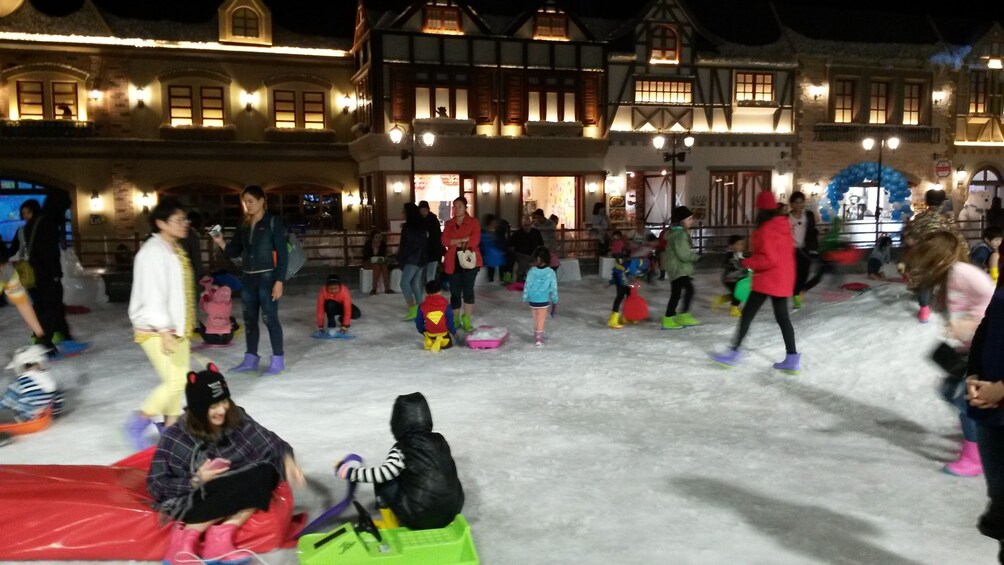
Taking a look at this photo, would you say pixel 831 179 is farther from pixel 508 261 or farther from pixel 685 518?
A: pixel 685 518

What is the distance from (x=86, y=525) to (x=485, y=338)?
561 centimetres

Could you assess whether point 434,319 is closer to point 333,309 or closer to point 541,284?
point 541,284

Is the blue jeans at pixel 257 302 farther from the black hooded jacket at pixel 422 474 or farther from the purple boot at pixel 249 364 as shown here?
the black hooded jacket at pixel 422 474

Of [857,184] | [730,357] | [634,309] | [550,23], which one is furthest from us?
[857,184]

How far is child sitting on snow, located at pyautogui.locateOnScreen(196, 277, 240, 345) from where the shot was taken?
905cm

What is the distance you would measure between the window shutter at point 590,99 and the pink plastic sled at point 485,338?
15130 mm

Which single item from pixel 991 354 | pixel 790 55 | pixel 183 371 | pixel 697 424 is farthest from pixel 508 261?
pixel 790 55

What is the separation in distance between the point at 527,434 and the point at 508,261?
9815 mm

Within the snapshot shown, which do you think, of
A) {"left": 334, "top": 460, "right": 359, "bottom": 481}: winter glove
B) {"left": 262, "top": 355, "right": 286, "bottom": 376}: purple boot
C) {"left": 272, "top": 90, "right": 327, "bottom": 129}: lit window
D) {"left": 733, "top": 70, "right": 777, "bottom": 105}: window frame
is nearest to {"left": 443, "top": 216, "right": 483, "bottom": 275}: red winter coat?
{"left": 262, "top": 355, "right": 286, "bottom": 376}: purple boot

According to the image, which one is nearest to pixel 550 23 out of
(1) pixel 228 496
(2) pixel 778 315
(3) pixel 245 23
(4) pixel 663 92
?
(4) pixel 663 92

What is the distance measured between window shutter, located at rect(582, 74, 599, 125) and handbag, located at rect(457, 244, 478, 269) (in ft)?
47.7

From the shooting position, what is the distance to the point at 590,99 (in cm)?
2309

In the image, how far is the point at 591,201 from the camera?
23.2 metres

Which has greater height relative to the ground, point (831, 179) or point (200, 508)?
point (831, 179)
